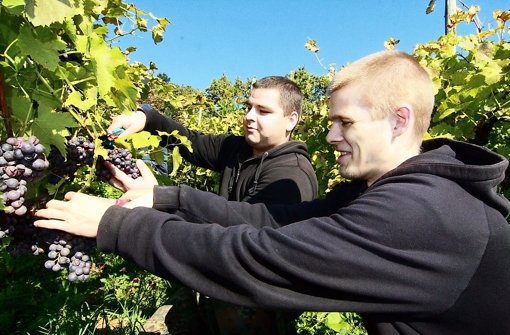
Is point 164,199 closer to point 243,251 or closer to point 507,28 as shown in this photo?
point 243,251

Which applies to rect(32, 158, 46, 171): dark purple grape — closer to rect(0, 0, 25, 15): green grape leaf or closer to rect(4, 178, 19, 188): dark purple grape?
rect(4, 178, 19, 188): dark purple grape

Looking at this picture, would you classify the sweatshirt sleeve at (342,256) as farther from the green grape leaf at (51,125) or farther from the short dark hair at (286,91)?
the short dark hair at (286,91)

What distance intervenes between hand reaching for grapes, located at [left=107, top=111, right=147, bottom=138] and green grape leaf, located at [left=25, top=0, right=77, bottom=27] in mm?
713

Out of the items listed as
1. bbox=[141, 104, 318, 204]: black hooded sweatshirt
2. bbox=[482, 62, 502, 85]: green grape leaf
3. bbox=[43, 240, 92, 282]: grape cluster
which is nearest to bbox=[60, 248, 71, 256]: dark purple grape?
bbox=[43, 240, 92, 282]: grape cluster

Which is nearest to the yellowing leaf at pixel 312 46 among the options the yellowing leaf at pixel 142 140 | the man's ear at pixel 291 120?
the man's ear at pixel 291 120

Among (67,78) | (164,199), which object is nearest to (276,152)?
(164,199)

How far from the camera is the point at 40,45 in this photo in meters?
1.74

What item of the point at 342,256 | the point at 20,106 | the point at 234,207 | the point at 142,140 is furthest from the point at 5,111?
the point at 342,256

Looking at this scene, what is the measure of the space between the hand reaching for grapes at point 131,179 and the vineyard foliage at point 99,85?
0.06 metres

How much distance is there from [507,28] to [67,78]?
3.38 m

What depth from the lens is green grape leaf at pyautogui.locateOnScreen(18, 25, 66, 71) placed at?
1.71 metres

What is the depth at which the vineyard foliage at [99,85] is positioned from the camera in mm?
1775

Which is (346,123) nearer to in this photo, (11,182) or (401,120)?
(401,120)

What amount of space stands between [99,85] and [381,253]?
48.6 inches
